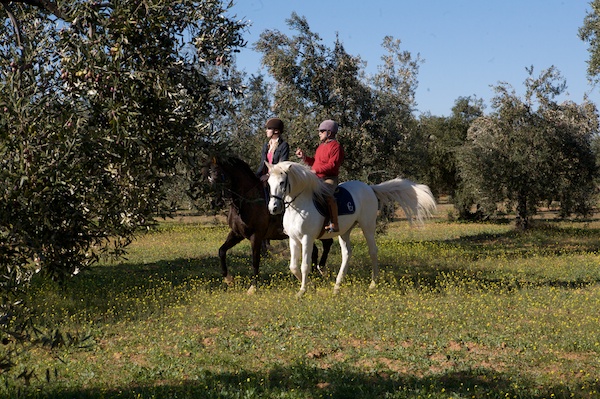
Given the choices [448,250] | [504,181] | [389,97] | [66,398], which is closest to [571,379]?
[66,398]

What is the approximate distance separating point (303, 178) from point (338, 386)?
19.3 feet

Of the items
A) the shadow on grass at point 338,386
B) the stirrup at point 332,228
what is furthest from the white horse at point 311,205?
the shadow on grass at point 338,386

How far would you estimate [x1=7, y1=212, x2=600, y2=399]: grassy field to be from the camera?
27.5 feet

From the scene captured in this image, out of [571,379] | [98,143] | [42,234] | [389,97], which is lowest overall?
[571,379]

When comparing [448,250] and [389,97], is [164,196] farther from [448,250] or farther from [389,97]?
[389,97]

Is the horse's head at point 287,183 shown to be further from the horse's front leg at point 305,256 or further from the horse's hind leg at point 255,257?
the horse's hind leg at point 255,257

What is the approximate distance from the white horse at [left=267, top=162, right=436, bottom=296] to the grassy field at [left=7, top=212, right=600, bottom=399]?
959mm

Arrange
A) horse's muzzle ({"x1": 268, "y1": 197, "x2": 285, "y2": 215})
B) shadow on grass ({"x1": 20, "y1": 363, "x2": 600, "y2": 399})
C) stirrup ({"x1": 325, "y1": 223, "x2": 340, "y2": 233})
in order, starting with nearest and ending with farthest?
shadow on grass ({"x1": 20, "y1": 363, "x2": 600, "y2": 399}) < horse's muzzle ({"x1": 268, "y1": 197, "x2": 285, "y2": 215}) < stirrup ({"x1": 325, "y1": 223, "x2": 340, "y2": 233})

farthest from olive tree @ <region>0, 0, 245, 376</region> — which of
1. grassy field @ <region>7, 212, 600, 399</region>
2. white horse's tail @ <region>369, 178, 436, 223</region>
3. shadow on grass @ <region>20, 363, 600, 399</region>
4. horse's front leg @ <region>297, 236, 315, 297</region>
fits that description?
white horse's tail @ <region>369, 178, 436, 223</region>

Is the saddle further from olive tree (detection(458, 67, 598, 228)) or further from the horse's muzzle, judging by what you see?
olive tree (detection(458, 67, 598, 228))

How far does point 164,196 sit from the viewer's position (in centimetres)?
714

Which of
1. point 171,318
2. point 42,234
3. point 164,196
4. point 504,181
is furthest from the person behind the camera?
point 504,181

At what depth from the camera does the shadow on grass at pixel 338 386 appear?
26.3 feet

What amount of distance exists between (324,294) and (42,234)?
8735 mm
